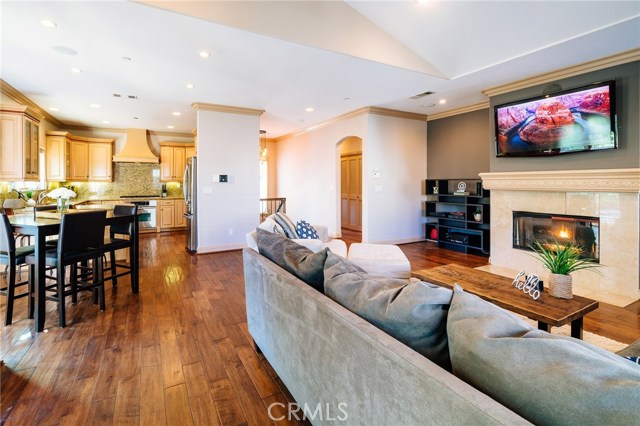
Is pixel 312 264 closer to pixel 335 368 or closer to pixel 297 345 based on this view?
pixel 297 345

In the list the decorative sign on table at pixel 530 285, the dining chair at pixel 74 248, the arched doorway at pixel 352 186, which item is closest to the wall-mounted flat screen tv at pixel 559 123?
the decorative sign on table at pixel 530 285

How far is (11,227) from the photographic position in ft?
8.57

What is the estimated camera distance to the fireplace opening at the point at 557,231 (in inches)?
153

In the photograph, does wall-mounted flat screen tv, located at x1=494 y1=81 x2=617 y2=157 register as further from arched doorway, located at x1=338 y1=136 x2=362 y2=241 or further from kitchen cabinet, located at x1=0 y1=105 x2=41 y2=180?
kitchen cabinet, located at x1=0 y1=105 x2=41 y2=180

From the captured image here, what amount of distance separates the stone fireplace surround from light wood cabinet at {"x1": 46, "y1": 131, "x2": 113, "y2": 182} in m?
8.87

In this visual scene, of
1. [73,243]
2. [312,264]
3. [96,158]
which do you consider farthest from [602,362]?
[96,158]

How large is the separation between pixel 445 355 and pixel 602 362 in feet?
1.27

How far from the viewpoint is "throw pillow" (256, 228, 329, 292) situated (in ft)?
5.10

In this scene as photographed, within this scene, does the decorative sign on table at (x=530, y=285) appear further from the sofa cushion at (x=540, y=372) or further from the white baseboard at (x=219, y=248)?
the white baseboard at (x=219, y=248)

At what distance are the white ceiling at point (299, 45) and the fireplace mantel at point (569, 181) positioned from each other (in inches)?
52.8

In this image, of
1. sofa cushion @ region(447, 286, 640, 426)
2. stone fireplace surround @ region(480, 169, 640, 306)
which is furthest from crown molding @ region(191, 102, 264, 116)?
sofa cushion @ region(447, 286, 640, 426)

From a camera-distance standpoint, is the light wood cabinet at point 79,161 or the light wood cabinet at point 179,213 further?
A: the light wood cabinet at point 179,213

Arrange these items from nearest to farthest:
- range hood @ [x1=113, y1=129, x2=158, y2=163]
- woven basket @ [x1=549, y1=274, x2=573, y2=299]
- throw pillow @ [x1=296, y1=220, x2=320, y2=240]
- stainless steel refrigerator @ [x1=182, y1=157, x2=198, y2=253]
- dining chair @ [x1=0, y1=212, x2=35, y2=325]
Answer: woven basket @ [x1=549, y1=274, x2=573, y2=299] < dining chair @ [x1=0, y1=212, x2=35, y2=325] < throw pillow @ [x1=296, y1=220, x2=320, y2=240] < stainless steel refrigerator @ [x1=182, y1=157, x2=198, y2=253] < range hood @ [x1=113, y1=129, x2=158, y2=163]

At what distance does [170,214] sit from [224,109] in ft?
12.9
